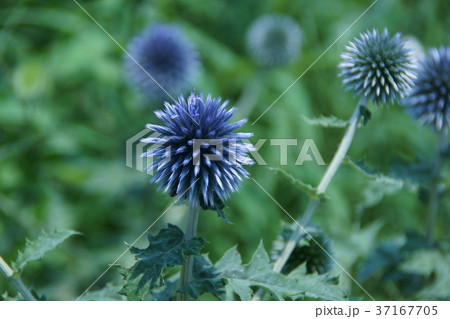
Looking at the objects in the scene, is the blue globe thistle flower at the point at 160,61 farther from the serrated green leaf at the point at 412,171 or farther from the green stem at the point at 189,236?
the green stem at the point at 189,236

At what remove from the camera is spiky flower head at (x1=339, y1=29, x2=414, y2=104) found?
1.43 meters

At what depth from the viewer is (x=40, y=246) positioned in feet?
3.88

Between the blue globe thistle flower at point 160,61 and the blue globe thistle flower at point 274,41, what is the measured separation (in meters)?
0.63

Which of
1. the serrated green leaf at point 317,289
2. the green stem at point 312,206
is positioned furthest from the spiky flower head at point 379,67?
the serrated green leaf at point 317,289

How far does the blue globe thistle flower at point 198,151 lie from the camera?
3.94 ft

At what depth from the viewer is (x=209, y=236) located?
2.85 metres

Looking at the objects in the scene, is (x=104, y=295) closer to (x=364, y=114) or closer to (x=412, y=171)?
(x=364, y=114)

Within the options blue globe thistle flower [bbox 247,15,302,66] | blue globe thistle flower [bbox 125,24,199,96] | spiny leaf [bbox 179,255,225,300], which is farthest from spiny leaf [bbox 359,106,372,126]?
blue globe thistle flower [bbox 247,15,302,66]

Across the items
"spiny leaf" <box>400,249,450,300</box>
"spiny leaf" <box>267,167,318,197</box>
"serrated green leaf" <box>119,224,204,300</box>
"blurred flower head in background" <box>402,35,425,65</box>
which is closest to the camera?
"serrated green leaf" <box>119,224,204,300</box>

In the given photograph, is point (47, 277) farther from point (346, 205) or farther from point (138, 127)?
point (346, 205)

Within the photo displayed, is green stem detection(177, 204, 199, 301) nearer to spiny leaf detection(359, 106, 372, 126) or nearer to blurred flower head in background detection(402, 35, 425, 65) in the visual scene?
spiny leaf detection(359, 106, 372, 126)

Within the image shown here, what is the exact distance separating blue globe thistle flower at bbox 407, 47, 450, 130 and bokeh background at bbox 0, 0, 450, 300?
77cm

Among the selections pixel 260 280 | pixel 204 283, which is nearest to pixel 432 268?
pixel 260 280

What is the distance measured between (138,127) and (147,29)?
65cm
